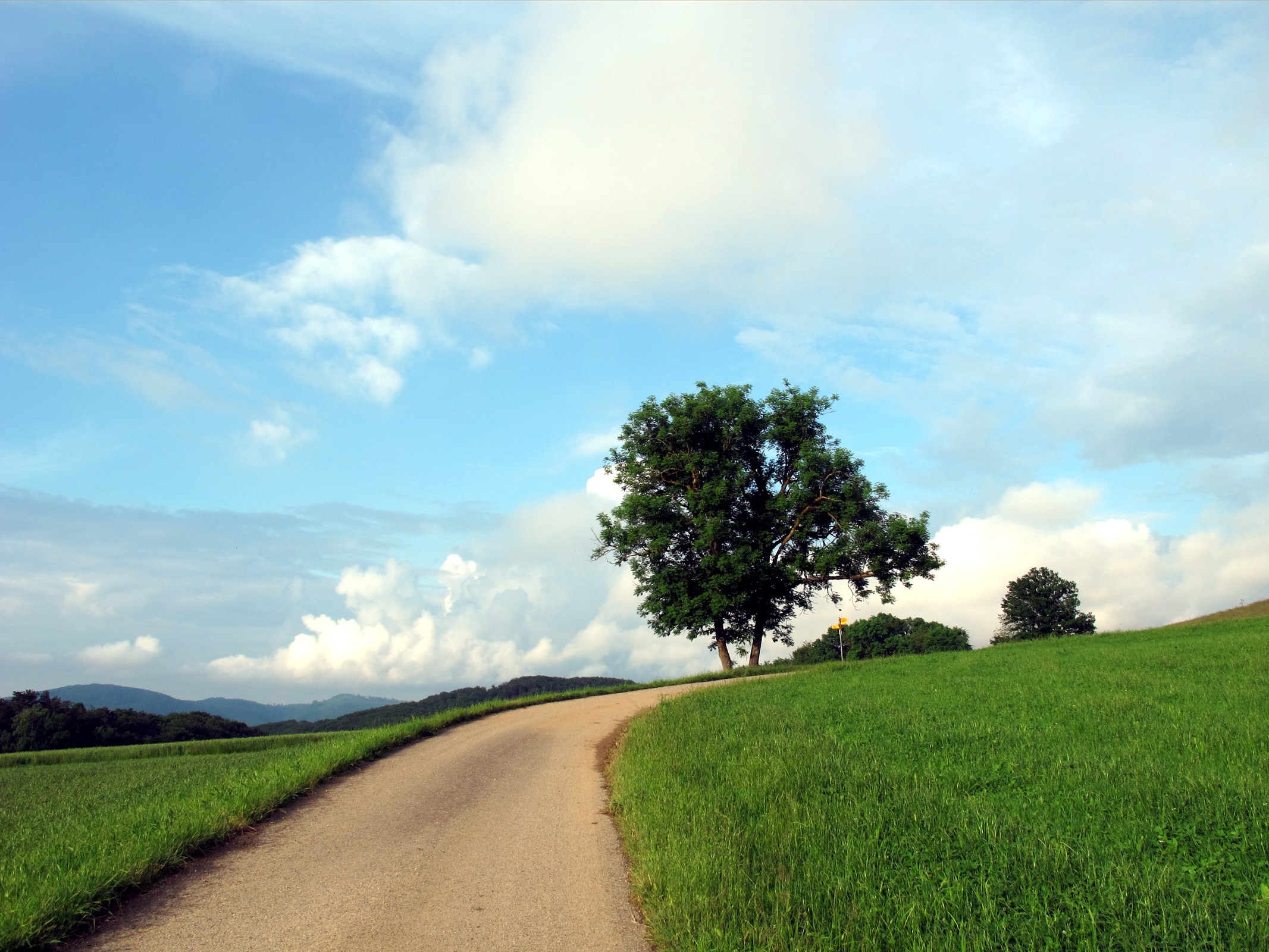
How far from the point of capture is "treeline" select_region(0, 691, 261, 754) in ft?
176

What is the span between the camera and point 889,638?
119625 mm

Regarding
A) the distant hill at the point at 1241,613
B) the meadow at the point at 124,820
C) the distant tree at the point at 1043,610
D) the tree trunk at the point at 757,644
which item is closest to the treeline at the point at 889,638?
the distant tree at the point at 1043,610

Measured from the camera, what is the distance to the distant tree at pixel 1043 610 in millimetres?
86438

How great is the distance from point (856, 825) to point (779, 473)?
1236 inches

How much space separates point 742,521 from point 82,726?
54475mm

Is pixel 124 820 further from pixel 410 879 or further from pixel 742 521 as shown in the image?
pixel 742 521

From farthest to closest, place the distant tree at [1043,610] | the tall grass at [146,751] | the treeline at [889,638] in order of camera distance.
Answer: the treeline at [889,638] < the distant tree at [1043,610] < the tall grass at [146,751]

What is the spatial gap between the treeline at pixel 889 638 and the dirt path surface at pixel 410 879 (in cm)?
10856

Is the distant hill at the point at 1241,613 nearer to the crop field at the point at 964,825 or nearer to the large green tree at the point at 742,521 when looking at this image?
the large green tree at the point at 742,521

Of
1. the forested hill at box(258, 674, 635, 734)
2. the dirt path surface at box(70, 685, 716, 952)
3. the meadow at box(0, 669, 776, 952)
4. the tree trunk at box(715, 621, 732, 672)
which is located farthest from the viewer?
the tree trunk at box(715, 621, 732, 672)

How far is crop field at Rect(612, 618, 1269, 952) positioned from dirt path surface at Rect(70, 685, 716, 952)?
0.53m

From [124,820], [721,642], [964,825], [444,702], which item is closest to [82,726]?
[444,702]

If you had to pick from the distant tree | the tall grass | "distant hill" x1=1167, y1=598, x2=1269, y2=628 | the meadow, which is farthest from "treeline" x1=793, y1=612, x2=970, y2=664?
the meadow

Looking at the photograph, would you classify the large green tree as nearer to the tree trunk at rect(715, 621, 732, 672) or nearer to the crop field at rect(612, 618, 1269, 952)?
the tree trunk at rect(715, 621, 732, 672)
